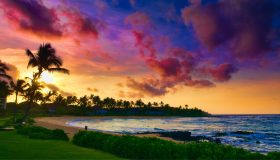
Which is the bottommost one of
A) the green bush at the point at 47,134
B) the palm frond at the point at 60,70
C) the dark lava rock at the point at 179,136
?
the dark lava rock at the point at 179,136

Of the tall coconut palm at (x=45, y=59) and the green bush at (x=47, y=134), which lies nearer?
the green bush at (x=47, y=134)

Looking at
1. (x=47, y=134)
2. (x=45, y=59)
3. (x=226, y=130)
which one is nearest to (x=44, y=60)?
(x=45, y=59)

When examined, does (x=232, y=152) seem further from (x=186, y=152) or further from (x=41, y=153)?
(x=41, y=153)

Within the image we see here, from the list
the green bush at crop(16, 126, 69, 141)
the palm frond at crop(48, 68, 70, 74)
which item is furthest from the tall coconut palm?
the green bush at crop(16, 126, 69, 141)

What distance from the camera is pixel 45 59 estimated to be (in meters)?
43.8

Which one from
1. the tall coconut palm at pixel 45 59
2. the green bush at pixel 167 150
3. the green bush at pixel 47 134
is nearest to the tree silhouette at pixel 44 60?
the tall coconut palm at pixel 45 59

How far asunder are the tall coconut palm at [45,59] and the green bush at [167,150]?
26.3m

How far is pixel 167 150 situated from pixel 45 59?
108 feet

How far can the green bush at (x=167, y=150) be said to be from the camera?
43.5 feet

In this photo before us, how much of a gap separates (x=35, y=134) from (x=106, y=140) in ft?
27.2

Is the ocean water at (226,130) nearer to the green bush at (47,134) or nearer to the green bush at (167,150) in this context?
the green bush at (47,134)

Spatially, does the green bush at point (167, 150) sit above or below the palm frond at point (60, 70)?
below

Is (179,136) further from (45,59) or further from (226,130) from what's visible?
(226,130)

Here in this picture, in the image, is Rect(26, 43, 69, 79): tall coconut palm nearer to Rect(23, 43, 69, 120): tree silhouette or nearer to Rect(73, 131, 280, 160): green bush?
Rect(23, 43, 69, 120): tree silhouette
